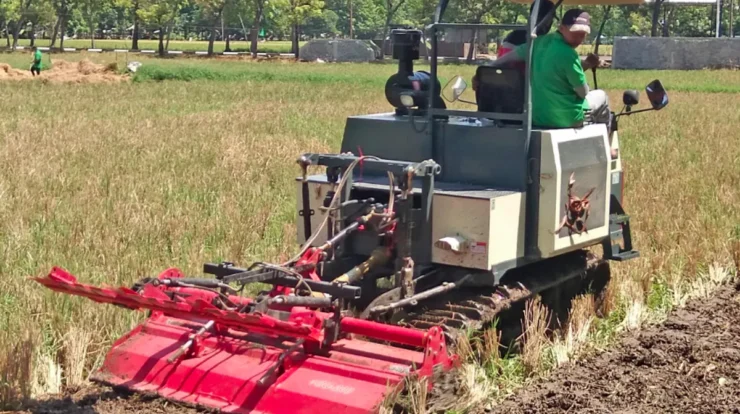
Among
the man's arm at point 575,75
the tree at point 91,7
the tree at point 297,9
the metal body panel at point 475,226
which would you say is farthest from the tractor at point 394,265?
the tree at point 91,7

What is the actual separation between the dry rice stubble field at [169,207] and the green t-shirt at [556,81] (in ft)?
6.09

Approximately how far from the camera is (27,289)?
768 cm

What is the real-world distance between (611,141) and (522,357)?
1969 millimetres

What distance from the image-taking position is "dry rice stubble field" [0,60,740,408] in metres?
7.20

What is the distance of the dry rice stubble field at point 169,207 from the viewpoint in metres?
7.20

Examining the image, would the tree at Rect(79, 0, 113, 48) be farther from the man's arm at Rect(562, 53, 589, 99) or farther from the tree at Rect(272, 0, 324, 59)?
the man's arm at Rect(562, 53, 589, 99)

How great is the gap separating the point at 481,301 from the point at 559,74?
164 cm

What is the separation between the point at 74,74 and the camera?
36688 millimetres

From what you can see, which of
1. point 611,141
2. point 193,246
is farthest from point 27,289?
point 611,141

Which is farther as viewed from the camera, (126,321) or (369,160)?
(126,321)

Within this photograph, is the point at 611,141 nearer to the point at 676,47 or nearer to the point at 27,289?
the point at 27,289

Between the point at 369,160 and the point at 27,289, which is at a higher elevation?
the point at 369,160

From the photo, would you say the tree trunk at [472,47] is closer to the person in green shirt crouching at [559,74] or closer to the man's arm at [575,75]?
the person in green shirt crouching at [559,74]

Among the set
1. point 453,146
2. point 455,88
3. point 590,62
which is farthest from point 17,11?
point 453,146
